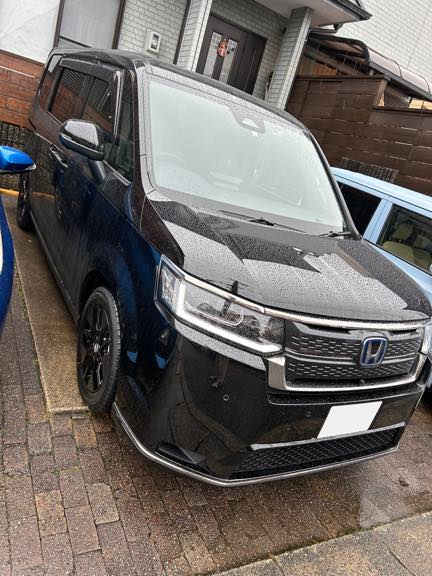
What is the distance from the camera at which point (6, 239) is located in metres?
2.18

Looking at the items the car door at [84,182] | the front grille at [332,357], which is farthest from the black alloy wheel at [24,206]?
the front grille at [332,357]

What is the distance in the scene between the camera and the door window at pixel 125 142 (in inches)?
92.6

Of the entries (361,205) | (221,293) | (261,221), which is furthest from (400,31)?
(221,293)

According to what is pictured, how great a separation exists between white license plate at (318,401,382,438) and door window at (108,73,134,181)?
1524mm

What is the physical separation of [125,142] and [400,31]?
10.8 metres

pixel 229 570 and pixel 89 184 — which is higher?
pixel 89 184

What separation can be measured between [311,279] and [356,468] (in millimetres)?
1561

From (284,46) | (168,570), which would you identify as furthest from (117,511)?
(284,46)

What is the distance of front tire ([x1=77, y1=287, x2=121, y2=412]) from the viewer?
2158 mm

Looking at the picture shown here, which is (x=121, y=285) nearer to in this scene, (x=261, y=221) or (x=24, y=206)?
(x=261, y=221)

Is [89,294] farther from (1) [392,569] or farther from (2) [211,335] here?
(1) [392,569]

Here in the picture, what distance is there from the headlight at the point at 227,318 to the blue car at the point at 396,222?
7.84 ft

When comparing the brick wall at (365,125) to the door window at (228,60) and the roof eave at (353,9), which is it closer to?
the roof eave at (353,9)

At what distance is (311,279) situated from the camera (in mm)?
1917
